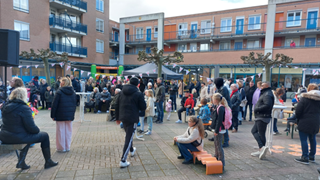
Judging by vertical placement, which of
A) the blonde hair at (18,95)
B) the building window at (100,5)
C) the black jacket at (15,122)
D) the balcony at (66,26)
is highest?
the building window at (100,5)

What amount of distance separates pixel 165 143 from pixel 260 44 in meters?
23.7

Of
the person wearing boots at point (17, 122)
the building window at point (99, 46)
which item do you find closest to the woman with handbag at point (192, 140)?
the person wearing boots at point (17, 122)

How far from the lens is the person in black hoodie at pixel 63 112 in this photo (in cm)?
502

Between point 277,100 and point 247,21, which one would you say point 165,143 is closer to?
point 277,100

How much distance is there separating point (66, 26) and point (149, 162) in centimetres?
2349

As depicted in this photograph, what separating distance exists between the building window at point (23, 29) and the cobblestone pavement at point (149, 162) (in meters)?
17.8

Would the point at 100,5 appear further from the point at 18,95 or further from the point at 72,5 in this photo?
the point at 18,95

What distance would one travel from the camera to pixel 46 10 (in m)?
A: 22.0

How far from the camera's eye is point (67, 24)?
23.8 metres

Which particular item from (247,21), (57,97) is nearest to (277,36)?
(247,21)

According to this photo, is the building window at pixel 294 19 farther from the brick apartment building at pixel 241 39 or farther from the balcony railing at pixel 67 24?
the balcony railing at pixel 67 24

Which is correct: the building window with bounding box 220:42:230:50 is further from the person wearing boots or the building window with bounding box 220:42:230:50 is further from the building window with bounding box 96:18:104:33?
the person wearing boots

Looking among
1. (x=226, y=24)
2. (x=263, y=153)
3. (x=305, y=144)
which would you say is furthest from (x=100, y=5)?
(x=305, y=144)

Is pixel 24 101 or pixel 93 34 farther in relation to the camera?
pixel 93 34
